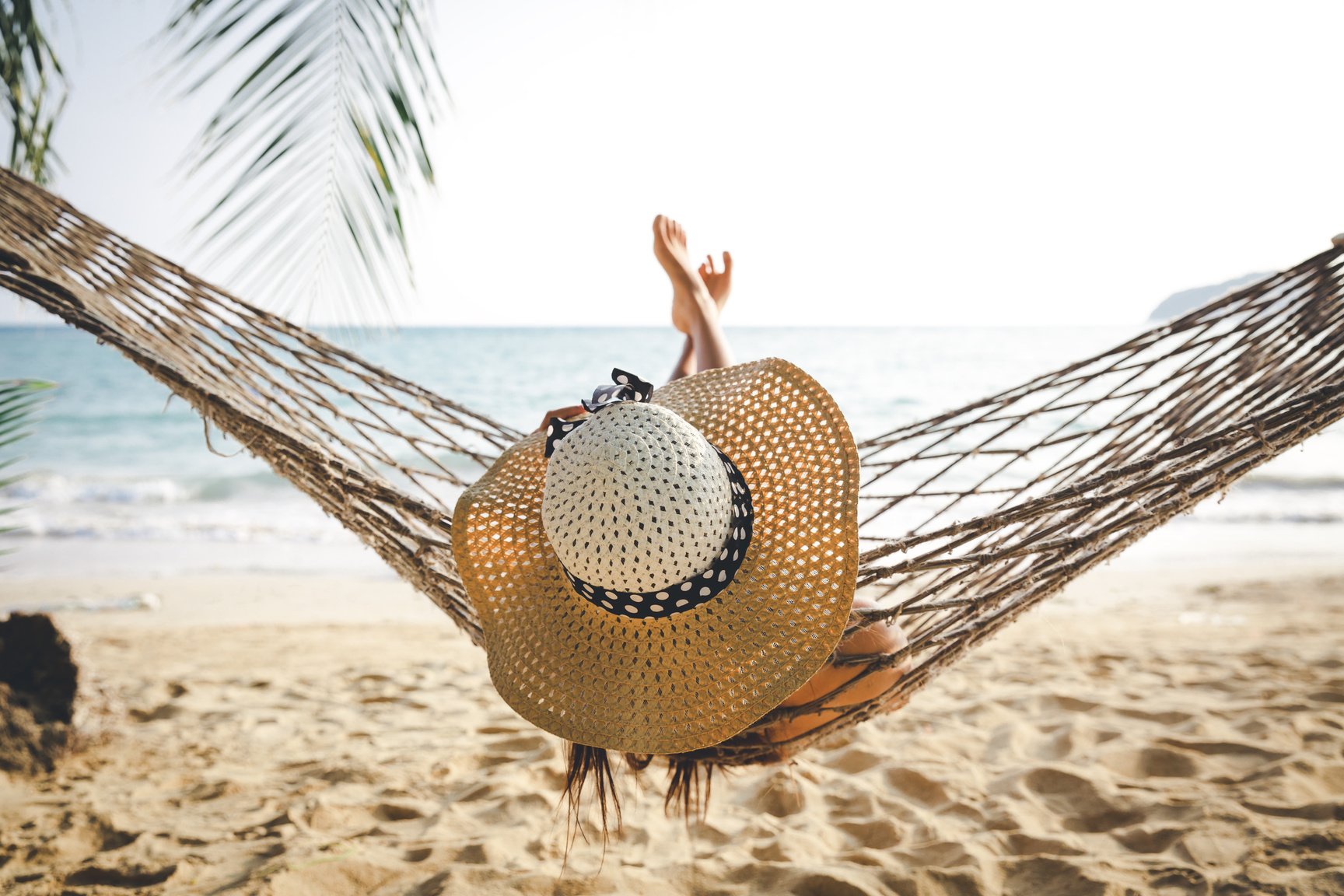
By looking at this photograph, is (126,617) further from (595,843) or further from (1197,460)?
(1197,460)

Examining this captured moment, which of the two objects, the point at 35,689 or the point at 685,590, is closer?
the point at 685,590

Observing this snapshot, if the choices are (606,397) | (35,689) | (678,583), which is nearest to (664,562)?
(678,583)

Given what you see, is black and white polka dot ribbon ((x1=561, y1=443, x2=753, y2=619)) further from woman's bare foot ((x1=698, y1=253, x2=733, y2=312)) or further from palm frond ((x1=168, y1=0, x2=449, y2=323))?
woman's bare foot ((x1=698, y1=253, x2=733, y2=312))

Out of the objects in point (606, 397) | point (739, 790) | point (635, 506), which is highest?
point (606, 397)

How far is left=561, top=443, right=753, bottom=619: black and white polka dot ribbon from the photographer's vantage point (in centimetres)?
75

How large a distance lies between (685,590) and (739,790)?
978mm

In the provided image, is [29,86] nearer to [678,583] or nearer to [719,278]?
[719,278]

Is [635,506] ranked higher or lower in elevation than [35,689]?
higher

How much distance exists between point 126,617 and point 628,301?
1221 centimetres

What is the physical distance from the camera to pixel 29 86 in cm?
135

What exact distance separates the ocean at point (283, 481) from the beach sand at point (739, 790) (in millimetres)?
711

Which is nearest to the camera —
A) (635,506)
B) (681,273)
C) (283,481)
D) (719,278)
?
(635,506)

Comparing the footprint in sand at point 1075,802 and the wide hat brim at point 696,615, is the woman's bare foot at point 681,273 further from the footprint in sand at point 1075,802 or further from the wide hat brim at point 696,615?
the footprint in sand at point 1075,802

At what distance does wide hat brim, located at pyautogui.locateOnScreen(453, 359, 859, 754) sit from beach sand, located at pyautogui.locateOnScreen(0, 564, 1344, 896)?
0.60 m
